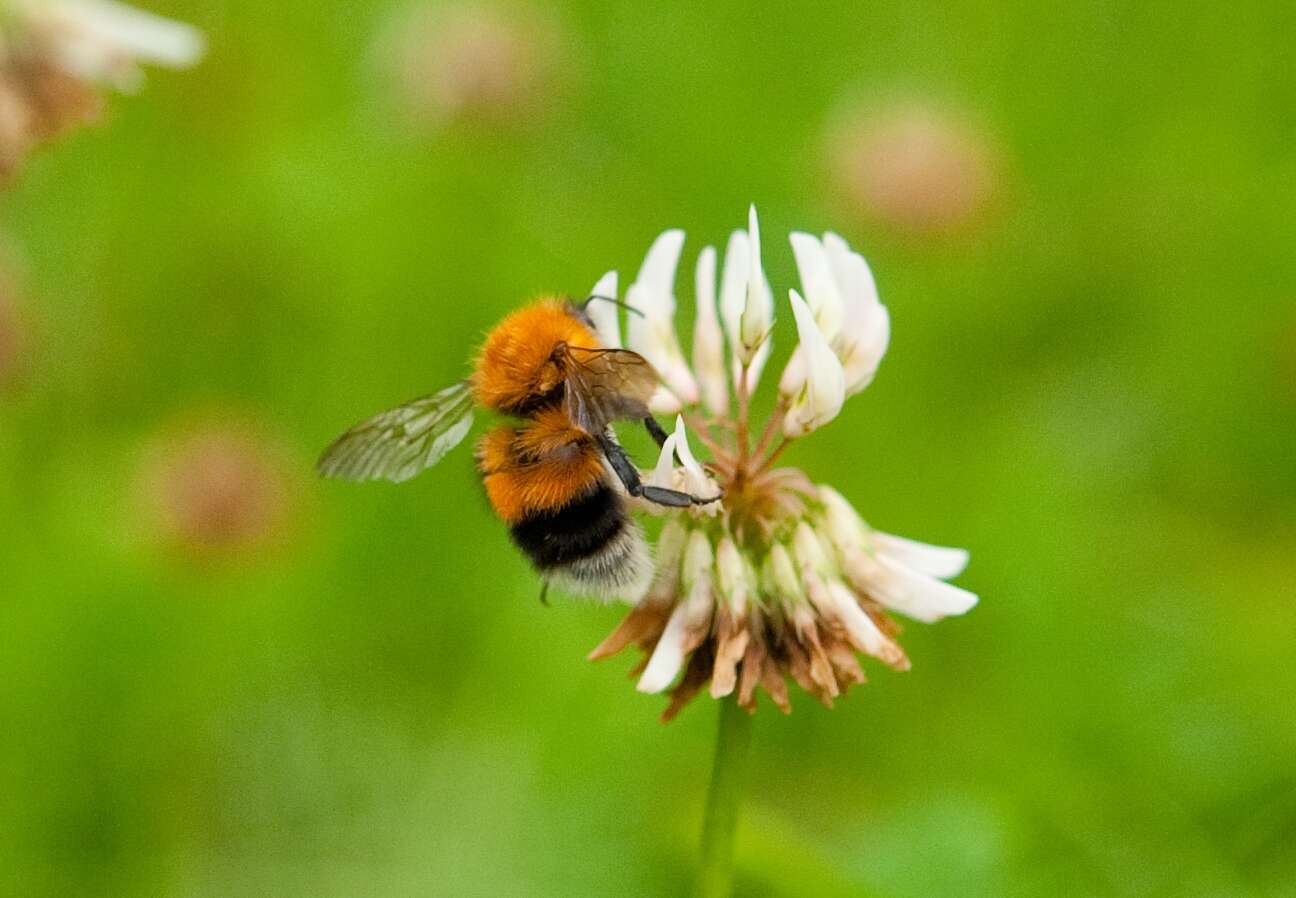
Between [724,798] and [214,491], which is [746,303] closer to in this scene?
[724,798]

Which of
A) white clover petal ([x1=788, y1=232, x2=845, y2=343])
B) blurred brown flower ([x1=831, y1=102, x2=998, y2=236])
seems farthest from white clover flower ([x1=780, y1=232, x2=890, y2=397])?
blurred brown flower ([x1=831, y1=102, x2=998, y2=236])

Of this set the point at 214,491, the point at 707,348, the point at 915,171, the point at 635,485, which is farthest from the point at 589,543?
the point at 915,171

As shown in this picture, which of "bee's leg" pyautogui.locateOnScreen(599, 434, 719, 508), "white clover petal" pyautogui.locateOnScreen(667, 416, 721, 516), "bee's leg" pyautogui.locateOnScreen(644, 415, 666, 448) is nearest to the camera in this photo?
A: "white clover petal" pyautogui.locateOnScreen(667, 416, 721, 516)

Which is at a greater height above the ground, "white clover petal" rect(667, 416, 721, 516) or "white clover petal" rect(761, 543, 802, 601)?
"white clover petal" rect(667, 416, 721, 516)

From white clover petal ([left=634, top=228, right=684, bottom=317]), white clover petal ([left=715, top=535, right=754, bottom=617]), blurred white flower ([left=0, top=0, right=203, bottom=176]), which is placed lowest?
white clover petal ([left=715, top=535, right=754, bottom=617])

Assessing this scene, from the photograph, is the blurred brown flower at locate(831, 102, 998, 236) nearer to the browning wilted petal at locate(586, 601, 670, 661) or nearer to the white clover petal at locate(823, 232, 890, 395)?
the white clover petal at locate(823, 232, 890, 395)

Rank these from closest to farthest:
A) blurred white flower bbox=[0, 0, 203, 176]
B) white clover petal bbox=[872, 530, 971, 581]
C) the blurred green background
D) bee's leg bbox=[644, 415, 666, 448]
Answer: white clover petal bbox=[872, 530, 971, 581] → bee's leg bbox=[644, 415, 666, 448] → blurred white flower bbox=[0, 0, 203, 176] → the blurred green background

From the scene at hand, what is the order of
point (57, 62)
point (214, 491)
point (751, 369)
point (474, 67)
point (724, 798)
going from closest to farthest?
1. point (724, 798)
2. point (751, 369)
3. point (57, 62)
4. point (214, 491)
5. point (474, 67)

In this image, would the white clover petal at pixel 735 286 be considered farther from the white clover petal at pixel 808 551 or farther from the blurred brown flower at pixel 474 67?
the blurred brown flower at pixel 474 67
